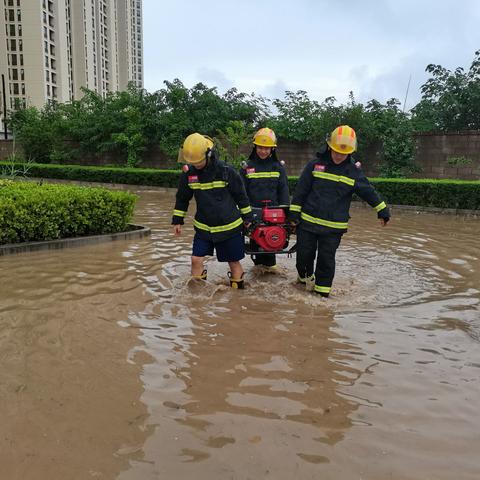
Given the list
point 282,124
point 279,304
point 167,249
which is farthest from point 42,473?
point 282,124

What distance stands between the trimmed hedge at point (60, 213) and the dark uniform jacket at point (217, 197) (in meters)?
2.87

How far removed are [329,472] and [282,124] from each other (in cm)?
1938

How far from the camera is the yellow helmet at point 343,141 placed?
475 centimetres

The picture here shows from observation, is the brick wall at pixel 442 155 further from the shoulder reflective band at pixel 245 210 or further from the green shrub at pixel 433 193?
the shoulder reflective band at pixel 245 210

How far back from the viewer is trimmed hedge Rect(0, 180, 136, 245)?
682 cm

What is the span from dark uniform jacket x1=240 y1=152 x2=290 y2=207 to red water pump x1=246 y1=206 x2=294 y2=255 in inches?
17.1

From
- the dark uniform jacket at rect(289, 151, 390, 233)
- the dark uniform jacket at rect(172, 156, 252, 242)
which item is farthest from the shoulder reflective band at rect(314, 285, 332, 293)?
the dark uniform jacket at rect(172, 156, 252, 242)

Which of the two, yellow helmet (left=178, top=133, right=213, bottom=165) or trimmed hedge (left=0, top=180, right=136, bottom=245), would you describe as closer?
yellow helmet (left=178, top=133, right=213, bottom=165)

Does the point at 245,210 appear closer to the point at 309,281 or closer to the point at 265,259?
the point at 309,281

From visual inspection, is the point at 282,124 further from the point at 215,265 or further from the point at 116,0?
the point at 116,0

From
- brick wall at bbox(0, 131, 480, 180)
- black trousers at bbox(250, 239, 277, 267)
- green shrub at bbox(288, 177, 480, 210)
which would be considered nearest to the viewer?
black trousers at bbox(250, 239, 277, 267)

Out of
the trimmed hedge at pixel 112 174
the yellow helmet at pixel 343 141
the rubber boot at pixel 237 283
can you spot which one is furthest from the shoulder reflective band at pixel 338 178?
the trimmed hedge at pixel 112 174

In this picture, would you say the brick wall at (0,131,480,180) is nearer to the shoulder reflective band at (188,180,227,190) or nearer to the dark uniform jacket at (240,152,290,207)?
the dark uniform jacket at (240,152,290,207)

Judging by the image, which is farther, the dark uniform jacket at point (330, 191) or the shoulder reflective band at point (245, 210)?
the shoulder reflective band at point (245, 210)
